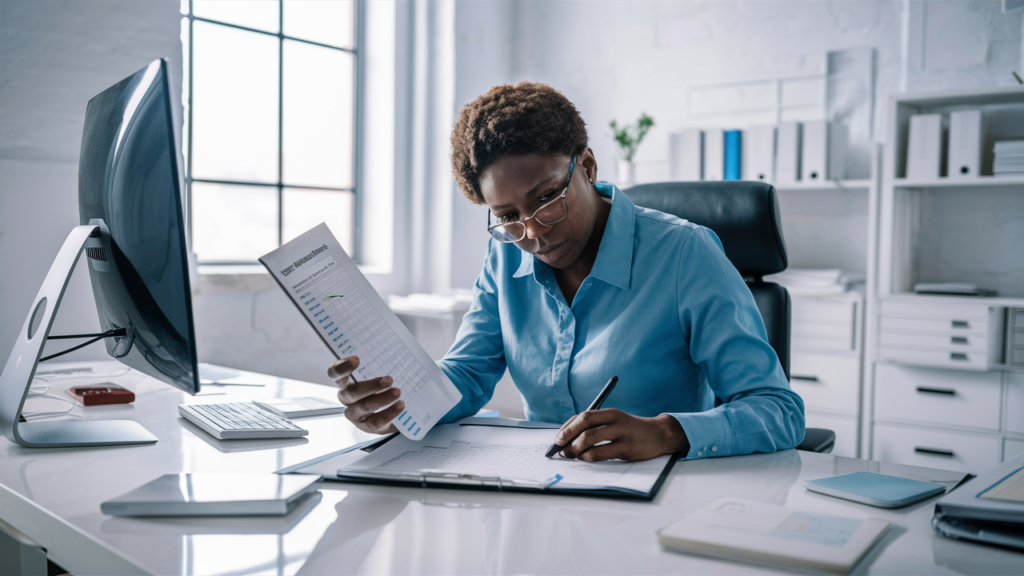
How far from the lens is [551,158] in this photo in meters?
1.16

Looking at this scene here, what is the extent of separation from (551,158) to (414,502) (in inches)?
23.3

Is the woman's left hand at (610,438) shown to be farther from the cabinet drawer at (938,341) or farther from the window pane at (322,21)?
the window pane at (322,21)

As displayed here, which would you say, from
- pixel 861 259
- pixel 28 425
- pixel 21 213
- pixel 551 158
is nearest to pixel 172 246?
pixel 28 425

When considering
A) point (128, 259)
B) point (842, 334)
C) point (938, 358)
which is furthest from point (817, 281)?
point (128, 259)

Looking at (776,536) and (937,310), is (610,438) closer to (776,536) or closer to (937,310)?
(776,536)

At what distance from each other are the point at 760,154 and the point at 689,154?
11.3 inches

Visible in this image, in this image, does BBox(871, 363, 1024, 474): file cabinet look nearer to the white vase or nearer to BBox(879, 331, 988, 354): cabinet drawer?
BBox(879, 331, 988, 354): cabinet drawer

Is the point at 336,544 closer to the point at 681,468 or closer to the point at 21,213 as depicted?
the point at 681,468

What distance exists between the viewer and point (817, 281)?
2783mm

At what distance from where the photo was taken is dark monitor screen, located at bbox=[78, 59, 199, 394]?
88 centimetres

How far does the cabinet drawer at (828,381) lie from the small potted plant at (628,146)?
1.05m

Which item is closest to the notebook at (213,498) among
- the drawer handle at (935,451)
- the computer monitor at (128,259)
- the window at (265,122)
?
the computer monitor at (128,259)

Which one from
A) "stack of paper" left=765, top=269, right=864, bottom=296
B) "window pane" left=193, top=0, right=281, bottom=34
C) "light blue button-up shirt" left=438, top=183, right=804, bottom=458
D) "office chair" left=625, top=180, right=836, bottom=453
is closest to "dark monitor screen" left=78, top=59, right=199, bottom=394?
"light blue button-up shirt" left=438, top=183, right=804, bottom=458

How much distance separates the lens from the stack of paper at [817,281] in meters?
2.75
